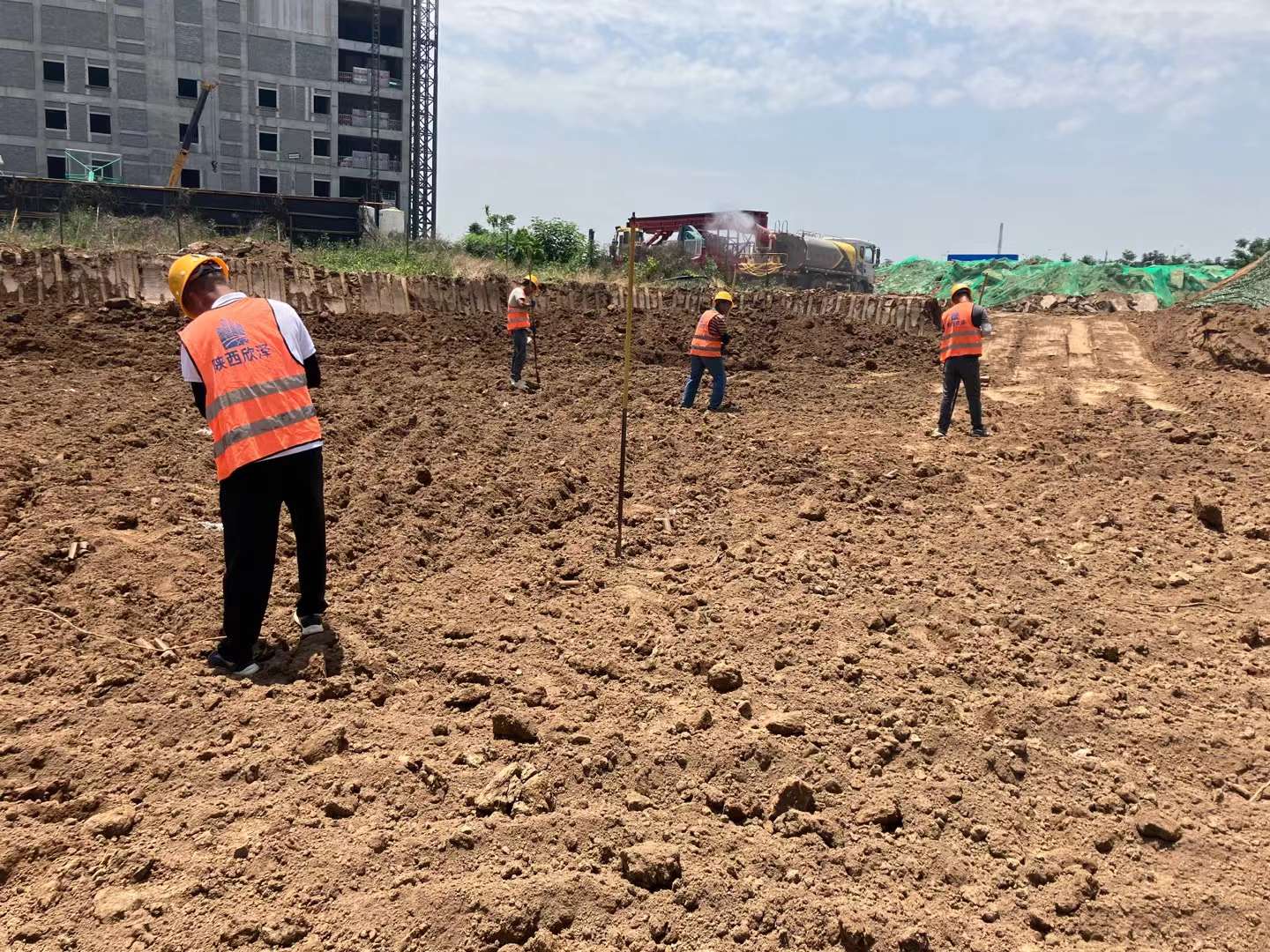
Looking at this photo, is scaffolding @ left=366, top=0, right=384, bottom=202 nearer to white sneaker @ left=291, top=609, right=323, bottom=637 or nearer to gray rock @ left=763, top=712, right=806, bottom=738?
white sneaker @ left=291, top=609, right=323, bottom=637

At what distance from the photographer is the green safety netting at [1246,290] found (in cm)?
1838

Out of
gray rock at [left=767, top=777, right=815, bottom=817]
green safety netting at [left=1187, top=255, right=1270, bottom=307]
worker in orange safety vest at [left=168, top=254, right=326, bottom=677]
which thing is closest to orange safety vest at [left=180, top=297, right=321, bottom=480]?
worker in orange safety vest at [left=168, top=254, right=326, bottom=677]

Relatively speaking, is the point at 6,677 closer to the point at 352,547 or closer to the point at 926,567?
the point at 352,547

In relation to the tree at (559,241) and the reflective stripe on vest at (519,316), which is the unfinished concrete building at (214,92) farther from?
the reflective stripe on vest at (519,316)

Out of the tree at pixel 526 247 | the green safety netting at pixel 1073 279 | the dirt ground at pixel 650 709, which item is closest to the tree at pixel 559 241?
the tree at pixel 526 247

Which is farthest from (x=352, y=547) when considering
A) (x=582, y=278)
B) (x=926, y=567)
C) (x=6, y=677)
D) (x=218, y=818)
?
(x=582, y=278)

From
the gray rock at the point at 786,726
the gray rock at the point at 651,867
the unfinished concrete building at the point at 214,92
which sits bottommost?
the gray rock at the point at 651,867

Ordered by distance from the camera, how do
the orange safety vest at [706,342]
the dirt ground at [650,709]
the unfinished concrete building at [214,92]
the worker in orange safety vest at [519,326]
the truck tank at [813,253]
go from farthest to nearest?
the unfinished concrete building at [214,92], the truck tank at [813,253], the worker in orange safety vest at [519,326], the orange safety vest at [706,342], the dirt ground at [650,709]

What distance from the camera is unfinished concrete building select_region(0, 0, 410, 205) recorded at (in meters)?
37.4

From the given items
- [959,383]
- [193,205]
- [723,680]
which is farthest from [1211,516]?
[193,205]

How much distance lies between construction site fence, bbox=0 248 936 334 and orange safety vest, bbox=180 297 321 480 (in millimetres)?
11451

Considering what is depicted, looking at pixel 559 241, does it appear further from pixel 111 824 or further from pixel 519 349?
pixel 111 824

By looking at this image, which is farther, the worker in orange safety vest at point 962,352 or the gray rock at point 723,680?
the worker in orange safety vest at point 962,352

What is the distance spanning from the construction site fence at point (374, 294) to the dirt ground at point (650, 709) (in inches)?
273
